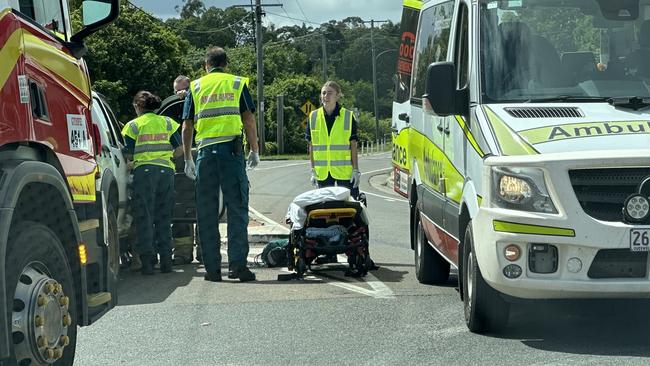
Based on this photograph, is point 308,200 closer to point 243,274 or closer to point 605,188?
point 243,274

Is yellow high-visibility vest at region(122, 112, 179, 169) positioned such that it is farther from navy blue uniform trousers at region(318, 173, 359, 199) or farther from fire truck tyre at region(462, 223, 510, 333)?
fire truck tyre at region(462, 223, 510, 333)

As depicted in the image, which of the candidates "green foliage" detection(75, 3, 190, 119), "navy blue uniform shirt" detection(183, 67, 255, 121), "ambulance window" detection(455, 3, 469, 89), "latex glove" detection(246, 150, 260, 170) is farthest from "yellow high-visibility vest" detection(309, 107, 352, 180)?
"green foliage" detection(75, 3, 190, 119)

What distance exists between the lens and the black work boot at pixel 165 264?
39.1 ft

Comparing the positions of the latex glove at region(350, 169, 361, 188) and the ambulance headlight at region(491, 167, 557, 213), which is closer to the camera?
the ambulance headlight at region(491, 167, 557, 213)

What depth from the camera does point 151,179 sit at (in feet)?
39.3

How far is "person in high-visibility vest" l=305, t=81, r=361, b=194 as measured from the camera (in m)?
12.3

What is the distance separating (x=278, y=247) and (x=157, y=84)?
126 feet

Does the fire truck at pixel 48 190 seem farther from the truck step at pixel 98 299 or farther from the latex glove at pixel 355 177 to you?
the latex glove at pixel 355 177

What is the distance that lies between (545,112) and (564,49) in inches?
29.3

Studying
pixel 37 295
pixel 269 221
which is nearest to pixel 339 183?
pixel 269 221

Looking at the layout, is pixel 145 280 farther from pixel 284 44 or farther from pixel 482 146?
pixel 284 44

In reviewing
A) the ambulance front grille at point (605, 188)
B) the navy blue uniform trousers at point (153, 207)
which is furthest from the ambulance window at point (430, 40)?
the navy blue uniform trousers at point (153, 207)

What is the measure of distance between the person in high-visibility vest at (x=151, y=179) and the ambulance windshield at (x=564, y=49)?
15.3ft

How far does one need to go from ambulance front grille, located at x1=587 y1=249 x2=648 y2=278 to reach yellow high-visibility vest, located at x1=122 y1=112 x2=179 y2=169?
596 cm
